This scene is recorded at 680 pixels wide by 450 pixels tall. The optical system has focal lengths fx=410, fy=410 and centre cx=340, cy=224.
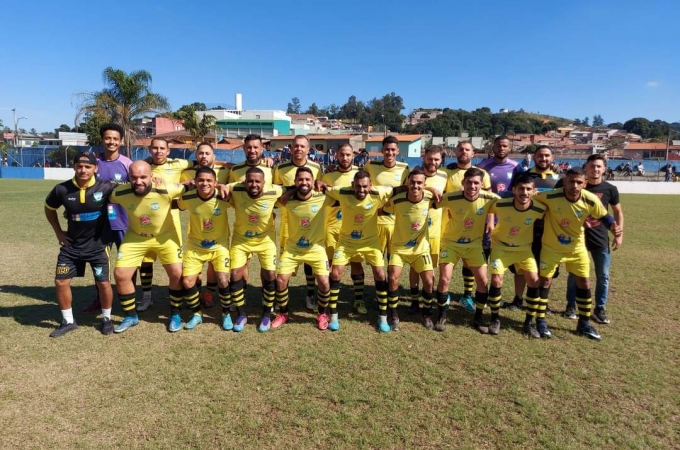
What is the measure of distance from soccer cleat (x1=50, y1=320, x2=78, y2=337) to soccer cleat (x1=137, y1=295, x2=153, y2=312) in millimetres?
847

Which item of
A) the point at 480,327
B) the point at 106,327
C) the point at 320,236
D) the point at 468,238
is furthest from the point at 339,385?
the point at 106,327

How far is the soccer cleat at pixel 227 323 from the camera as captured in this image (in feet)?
17.1

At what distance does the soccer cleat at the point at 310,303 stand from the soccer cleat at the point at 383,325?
1128 millimetres

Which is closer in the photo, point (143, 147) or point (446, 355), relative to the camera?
point (446, 355)

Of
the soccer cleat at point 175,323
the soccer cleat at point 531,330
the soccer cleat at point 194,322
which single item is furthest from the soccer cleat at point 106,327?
the soccer cleat at point 531,330

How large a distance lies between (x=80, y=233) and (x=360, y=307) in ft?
12.4

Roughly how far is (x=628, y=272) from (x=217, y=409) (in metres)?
7.82

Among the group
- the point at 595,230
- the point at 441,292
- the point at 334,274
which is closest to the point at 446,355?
the point at 441,292

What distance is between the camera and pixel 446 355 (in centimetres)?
454

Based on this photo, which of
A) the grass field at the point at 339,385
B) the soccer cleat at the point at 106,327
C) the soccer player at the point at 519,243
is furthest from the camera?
the soccer player at the point at 519,243

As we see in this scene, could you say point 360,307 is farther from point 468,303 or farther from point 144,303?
point 144,303

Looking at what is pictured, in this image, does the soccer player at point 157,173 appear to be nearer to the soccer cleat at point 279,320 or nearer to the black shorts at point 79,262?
the black shorts at point 79,262

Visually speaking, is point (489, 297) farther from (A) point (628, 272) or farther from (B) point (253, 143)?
(A) point (628, 272)

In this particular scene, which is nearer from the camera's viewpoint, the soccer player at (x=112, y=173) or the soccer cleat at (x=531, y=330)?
the soccer cleat at (x=531, y=330)
